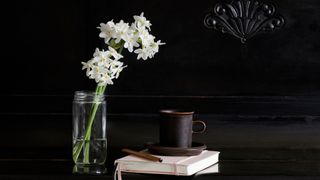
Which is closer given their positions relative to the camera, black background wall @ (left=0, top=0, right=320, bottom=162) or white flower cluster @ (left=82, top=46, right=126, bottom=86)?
white flower cluster @ (left=82, top=46, right=126, bottom=86)

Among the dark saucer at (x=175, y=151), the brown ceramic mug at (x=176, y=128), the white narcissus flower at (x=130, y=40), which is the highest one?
the white narcissus flower at (x=130, y=40)

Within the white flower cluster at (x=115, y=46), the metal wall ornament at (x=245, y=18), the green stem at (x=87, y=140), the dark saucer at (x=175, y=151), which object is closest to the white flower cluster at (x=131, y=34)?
the white flower cluster at (x=115, y=46)

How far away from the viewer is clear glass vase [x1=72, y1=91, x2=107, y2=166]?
1.79m

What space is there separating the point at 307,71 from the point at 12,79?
97 centimetres

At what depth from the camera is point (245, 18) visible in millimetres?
2072

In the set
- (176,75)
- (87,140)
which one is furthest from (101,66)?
(176,75)

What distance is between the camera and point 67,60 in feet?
6.97

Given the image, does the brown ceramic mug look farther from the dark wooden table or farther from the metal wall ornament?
the metal wall ornament

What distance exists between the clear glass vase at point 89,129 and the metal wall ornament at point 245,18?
0.52 meters

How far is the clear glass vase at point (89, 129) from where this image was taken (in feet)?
5.86

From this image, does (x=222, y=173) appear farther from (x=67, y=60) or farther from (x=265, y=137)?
(x=67, y=60)

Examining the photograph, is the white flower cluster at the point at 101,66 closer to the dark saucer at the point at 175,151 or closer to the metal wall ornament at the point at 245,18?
the dark saucer at the point at 175,151

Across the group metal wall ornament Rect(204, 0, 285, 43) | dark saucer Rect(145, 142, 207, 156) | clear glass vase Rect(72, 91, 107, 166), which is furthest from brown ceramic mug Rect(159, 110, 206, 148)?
metal wall ornament Rect(204, 0, 285, 43)

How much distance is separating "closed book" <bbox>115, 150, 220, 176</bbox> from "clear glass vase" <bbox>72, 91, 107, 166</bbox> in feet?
0.42
